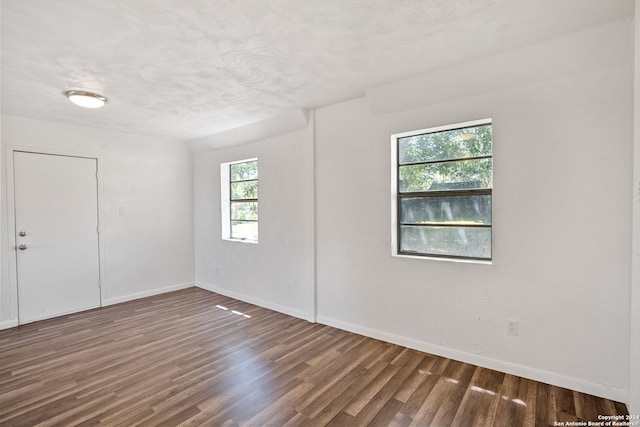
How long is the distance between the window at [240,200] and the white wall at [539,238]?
2115 mm

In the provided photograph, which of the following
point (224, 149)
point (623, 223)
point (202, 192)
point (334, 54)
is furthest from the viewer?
point (202, 192)

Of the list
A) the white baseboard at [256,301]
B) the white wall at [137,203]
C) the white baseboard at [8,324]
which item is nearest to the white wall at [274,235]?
the white baseboard at [256,301]

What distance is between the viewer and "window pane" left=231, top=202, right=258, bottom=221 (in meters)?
4.71

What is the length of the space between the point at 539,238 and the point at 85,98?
169 inches

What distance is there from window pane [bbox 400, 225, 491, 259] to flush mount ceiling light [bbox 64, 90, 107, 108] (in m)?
3.37

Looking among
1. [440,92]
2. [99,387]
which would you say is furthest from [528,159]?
[99,387]

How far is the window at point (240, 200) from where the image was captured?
471cm

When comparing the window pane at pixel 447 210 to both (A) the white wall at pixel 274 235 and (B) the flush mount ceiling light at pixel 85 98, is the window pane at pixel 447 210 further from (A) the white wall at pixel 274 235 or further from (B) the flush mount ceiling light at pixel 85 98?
(B) the flush mount ceiling light at pixel 85 98

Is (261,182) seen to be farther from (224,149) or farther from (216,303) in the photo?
(216,303)

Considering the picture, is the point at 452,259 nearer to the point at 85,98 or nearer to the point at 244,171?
the point at 244,171

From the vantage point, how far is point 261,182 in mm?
4344

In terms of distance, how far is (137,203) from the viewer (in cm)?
480

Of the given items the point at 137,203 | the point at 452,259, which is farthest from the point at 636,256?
the point at 137,203

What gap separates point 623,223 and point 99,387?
13.3ft
